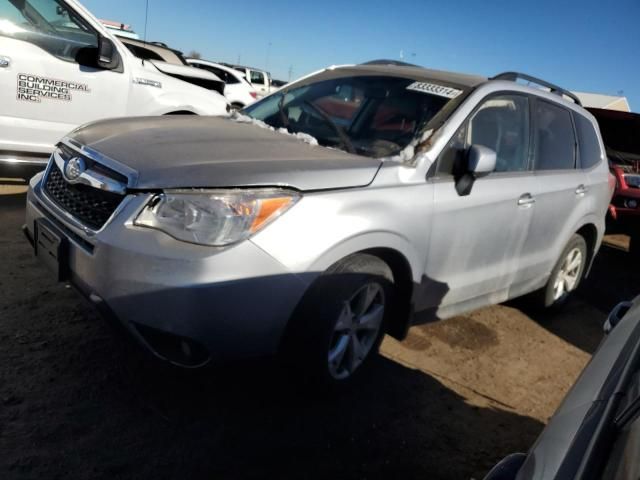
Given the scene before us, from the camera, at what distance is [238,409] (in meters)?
2.82

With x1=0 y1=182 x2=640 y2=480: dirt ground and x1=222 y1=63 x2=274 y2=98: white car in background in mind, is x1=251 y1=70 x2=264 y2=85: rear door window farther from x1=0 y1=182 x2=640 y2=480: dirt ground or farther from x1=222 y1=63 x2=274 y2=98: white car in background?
x1=0 y1=182 x2=640 y2=480: dirt ground

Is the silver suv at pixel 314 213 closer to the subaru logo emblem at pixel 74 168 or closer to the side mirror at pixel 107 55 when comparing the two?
the subaru logo emblem at pixel 74 168

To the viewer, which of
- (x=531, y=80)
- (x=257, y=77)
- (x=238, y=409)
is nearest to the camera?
(x=238, y=409)

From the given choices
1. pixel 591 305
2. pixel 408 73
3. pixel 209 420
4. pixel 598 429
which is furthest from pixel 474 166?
pixel 591 305

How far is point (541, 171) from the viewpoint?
400cm

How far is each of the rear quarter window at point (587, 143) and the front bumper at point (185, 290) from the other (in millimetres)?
3109

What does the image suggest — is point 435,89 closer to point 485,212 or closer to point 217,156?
point 485,212

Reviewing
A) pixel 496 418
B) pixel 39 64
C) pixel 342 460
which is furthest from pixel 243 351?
pixel 39 64

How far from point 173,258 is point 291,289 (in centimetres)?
50

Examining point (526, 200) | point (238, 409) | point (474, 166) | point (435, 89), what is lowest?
point (238, 409)

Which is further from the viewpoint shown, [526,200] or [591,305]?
[591,305]

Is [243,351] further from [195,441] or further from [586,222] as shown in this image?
[586,222]

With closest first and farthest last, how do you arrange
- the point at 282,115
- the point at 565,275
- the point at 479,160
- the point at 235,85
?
the point at 479,160, the point at 282,115, the point at 565,275, the point at 235,85

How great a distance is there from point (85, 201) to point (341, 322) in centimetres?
132
